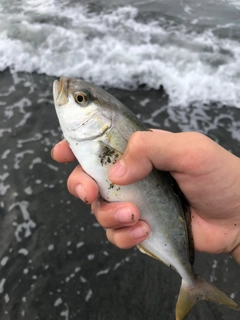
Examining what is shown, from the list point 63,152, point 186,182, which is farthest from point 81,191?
point 186,182

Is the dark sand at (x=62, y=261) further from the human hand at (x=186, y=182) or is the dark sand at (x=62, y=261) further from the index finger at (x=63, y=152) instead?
the index finger at (x=63, y=152)

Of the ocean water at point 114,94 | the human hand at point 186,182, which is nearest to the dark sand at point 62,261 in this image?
the ocean water at point 114,94

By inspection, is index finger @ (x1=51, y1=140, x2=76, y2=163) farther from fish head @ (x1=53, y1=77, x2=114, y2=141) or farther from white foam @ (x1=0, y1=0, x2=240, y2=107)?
white foam @ (x1=0, y1=0, x2=240, y2=107)

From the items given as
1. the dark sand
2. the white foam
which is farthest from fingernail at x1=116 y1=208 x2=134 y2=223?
the white foam

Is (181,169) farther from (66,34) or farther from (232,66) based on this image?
(66,34)

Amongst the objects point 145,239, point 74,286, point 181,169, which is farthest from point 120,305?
point 181,169

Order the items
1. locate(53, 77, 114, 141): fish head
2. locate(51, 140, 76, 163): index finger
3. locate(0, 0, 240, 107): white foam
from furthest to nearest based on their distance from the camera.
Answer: locate(0, 0, 240, 107): white foam, locate(51, 140, 76, 163): index finger, locate(53, 77, 114, 141): fish head

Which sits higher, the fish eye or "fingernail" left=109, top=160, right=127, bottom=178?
the fish eye

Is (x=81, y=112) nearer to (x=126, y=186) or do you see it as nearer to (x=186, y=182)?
(x=126, y=186)
